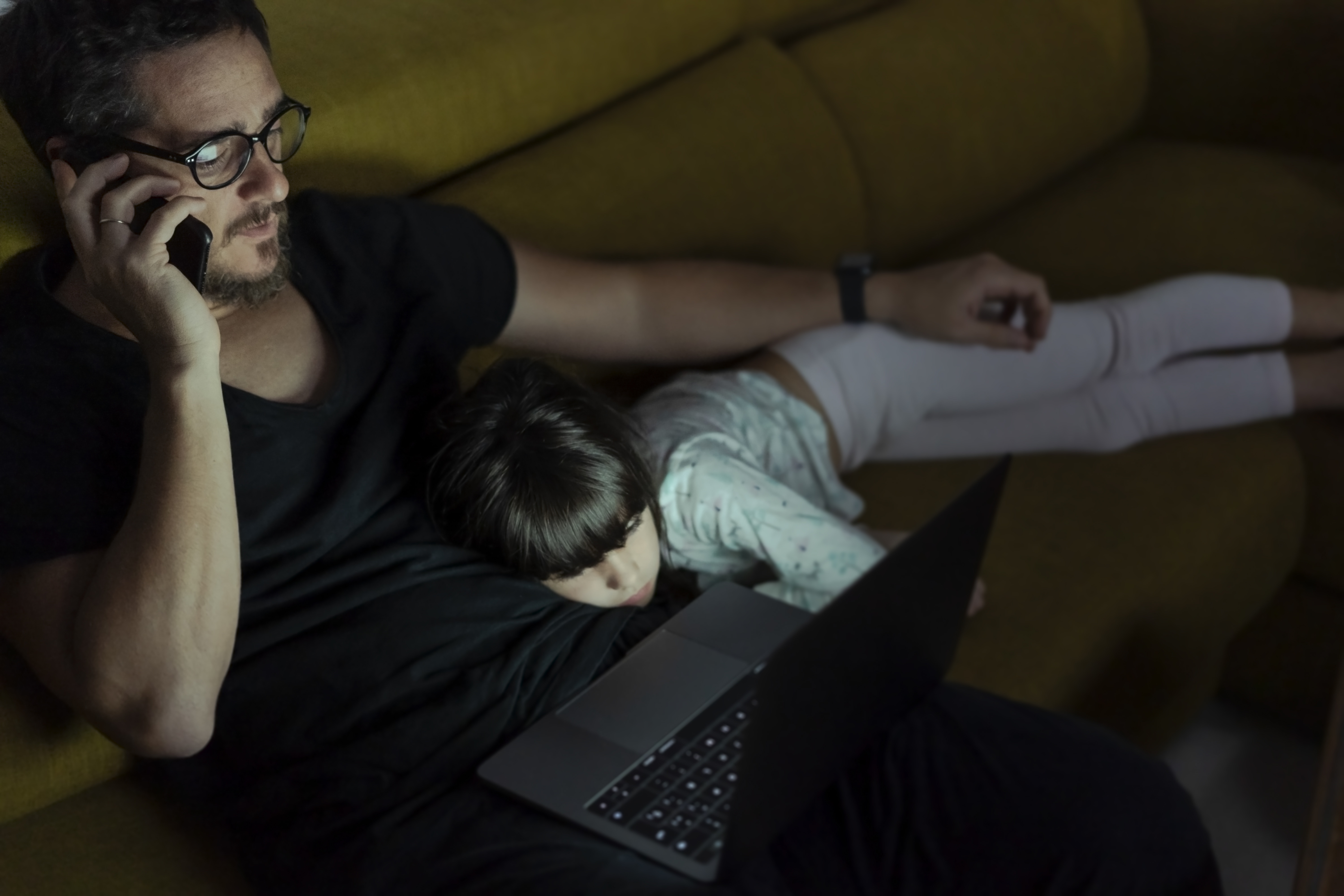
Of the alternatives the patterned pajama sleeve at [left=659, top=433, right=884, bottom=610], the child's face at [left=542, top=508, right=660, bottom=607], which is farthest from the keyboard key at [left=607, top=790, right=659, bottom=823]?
the patterned pajama sleeve at [left=659, top=433, right=884, bottom=610]

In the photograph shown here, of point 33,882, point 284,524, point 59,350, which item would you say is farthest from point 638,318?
point 33,882

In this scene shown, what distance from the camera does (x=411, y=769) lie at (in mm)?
1111

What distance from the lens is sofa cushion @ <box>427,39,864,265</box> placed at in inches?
60.9

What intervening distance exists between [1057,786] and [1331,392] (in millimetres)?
884

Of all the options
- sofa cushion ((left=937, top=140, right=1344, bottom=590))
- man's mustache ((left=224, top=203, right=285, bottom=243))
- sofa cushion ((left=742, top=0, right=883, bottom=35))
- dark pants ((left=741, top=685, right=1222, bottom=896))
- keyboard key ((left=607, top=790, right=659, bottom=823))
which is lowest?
dark pants ((left=741, top=685, right=1222, bottom=896))

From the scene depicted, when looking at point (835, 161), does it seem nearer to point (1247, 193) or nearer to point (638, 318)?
point (638, 318)

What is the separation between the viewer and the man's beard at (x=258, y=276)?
1114mm

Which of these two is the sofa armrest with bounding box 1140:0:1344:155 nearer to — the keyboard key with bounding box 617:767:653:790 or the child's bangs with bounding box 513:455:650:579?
the child's bangs with bounding box 513:455:650:579

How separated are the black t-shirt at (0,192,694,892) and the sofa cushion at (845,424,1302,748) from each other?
456 millimetres

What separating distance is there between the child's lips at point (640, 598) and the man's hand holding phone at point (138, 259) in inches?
18.2

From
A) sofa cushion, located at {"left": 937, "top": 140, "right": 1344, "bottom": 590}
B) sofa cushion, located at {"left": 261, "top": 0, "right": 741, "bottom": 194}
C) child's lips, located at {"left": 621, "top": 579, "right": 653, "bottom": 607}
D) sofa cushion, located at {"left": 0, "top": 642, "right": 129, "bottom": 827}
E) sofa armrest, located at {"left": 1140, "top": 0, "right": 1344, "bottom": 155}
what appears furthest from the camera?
sofa armrest, located at {"left": 1140, "top": 0, "right": 1344, "bottom": 155}

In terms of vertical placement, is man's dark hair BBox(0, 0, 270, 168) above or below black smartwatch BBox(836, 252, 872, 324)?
above

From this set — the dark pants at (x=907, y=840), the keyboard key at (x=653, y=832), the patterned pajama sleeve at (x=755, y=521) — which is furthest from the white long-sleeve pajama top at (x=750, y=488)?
the keyboard key at (x=653, y=832)

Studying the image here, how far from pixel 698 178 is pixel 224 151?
0.75 m
